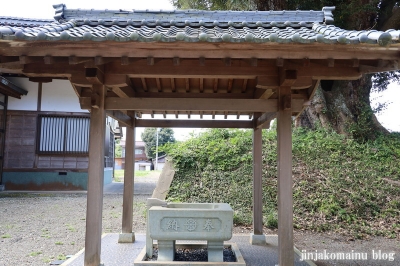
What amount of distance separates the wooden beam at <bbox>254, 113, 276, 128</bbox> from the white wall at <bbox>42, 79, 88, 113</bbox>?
9.18 m

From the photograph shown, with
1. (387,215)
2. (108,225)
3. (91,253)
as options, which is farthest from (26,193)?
(387,215)

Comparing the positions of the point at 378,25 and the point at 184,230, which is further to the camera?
the point at 378,25

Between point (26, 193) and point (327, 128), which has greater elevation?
point (327, 128)

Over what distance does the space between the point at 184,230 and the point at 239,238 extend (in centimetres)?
225

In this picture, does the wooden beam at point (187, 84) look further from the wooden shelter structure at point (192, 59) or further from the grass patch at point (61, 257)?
the grass patch at point (61, 257)

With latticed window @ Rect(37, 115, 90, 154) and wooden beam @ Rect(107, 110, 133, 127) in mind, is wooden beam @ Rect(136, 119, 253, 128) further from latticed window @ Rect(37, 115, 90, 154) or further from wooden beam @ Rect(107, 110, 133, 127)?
latticed window @ Rect(37, 115, 90, 154)

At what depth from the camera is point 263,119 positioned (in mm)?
4797

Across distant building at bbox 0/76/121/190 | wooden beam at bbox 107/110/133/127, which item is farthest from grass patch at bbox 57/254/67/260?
distant building at bbox 0/76/121/190

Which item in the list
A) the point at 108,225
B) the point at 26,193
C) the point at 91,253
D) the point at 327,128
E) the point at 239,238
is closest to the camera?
the point at 91,253

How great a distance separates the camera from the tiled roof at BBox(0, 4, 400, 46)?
2.74 meters

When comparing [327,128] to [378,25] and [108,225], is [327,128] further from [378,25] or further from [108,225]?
[108,225]

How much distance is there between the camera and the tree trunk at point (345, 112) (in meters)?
10.3

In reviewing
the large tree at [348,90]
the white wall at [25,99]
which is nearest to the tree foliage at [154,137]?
the white wall at [25,99]

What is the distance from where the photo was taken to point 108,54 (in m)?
3.01
